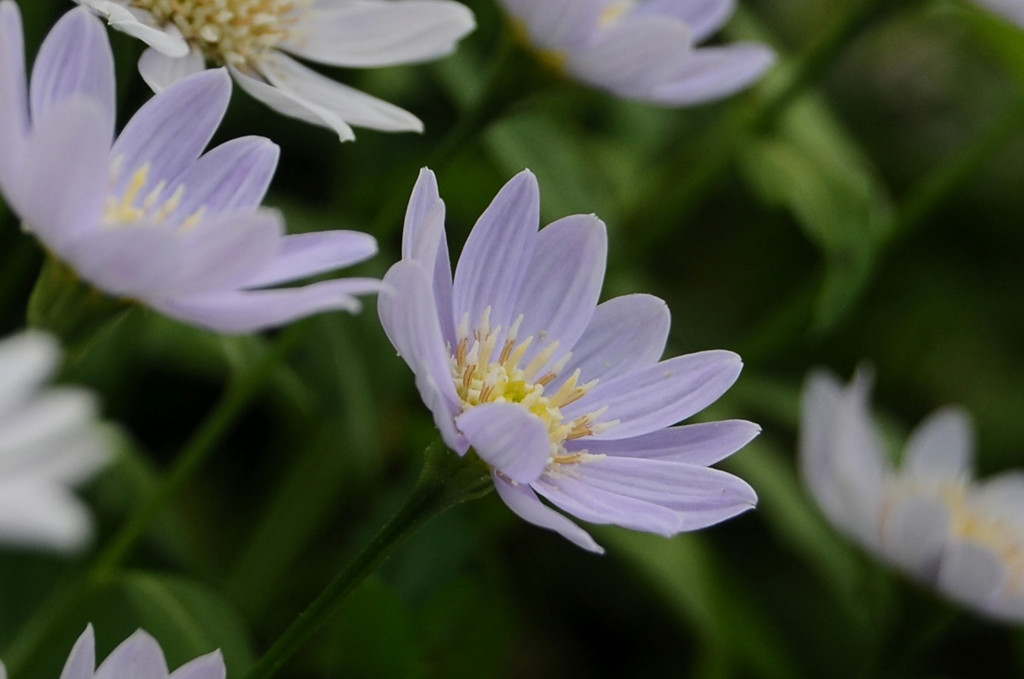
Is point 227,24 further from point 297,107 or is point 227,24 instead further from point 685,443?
point 685,443

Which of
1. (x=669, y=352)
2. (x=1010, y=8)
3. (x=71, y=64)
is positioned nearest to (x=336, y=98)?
(x=71, y=64)

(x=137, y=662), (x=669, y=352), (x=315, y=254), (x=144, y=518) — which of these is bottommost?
(x=669, y=352)

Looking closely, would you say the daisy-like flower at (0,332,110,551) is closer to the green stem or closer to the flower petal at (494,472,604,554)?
the flower petal at (494,472,604,554)

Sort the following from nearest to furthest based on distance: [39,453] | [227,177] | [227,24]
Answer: [39,453] < [227,177] < [227,24]

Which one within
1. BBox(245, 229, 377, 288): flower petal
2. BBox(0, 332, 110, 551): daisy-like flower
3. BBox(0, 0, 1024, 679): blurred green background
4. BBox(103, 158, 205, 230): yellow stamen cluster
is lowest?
BBox(0, 0, 1024, 679): blurred green background

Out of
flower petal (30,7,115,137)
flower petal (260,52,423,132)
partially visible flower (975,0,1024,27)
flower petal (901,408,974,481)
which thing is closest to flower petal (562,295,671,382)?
flower petal (260,52,423,132)
